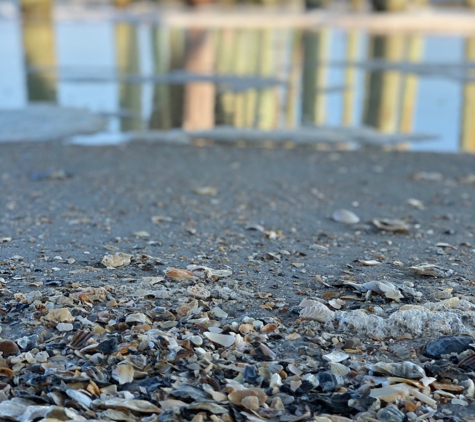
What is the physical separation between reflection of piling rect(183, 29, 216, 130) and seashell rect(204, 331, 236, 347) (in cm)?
534

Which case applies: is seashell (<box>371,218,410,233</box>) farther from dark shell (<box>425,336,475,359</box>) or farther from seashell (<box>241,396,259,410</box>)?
seashell (<box>241,396,259,410</box>)

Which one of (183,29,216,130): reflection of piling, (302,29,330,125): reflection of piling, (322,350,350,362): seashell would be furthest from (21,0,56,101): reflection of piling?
(322,350,350,362): seashell

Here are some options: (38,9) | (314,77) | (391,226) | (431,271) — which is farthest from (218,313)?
(38,9)

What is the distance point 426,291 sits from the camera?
2258 millimetres

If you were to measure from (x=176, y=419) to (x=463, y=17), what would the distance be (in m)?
22.6

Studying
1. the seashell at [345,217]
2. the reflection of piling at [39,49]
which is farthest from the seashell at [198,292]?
the reflection of piling at [39,49]

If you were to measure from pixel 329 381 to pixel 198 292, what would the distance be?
0.60 meters

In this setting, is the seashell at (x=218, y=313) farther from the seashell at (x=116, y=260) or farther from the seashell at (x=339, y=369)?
the seashell at (x=116, y=260)

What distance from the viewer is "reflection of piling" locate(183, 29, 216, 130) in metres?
7.54

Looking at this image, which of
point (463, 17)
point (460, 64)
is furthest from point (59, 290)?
point (463, 17)

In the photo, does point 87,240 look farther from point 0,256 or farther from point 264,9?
point 264,9

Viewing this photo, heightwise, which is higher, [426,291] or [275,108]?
[426,291]

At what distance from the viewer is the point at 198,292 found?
7.12 feet

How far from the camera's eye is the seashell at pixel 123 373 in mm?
1696
